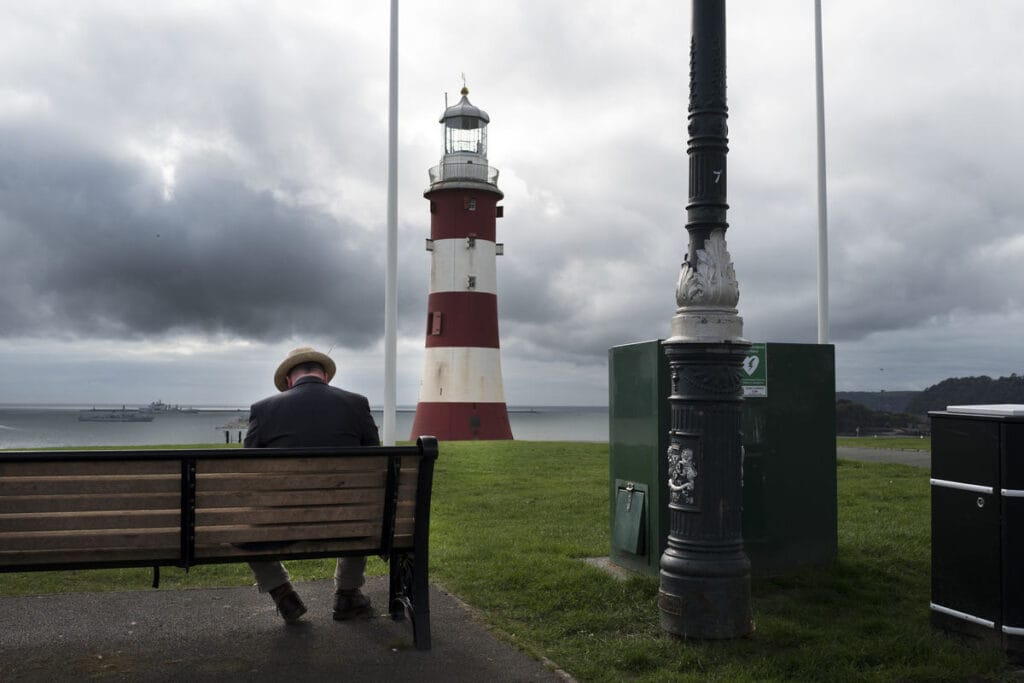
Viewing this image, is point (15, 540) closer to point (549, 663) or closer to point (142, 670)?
point (142, 670)

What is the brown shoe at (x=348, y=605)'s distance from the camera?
554 cm

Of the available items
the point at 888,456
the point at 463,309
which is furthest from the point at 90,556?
the point at 463,309

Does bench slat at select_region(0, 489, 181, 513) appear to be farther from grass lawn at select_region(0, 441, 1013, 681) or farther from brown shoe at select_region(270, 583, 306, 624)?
grass lawn at select_region(0, 441, 1013, 681)

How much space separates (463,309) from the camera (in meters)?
27.5

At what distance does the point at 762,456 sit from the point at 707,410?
1.67 metres

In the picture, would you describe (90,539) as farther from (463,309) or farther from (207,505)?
(463,309)

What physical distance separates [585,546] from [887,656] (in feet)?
10.7

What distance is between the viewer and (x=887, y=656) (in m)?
4.86

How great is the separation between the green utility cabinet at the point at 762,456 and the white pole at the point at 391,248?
29.1ft

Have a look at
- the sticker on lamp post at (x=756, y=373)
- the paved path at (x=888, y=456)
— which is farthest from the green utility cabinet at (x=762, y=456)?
the paved path at (x=888, y=456)

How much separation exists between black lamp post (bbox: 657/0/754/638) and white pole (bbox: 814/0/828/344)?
10.4 metres

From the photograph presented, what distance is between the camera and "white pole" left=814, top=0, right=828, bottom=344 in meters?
15.2

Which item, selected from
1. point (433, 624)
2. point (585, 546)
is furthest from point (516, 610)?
point (585, 546)

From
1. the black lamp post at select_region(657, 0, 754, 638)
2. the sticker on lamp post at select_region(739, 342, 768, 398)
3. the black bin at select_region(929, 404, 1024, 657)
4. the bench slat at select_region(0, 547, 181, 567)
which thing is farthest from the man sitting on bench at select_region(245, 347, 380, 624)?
the black bin at select_region(929, 404, 1024, 657)
